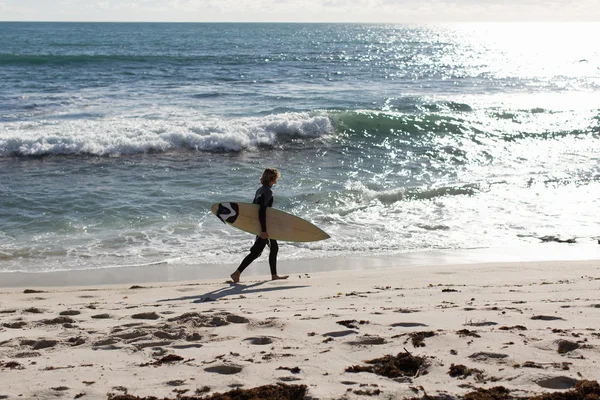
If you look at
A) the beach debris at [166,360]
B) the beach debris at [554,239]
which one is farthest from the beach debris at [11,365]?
the beach debris at [554,239]

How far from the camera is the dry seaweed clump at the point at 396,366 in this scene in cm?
388

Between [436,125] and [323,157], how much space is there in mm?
5468

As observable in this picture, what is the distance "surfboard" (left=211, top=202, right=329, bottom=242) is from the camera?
27.2 feet

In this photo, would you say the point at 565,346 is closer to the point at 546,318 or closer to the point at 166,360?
the point at 546,318

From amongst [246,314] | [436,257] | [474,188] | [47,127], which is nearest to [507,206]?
[474,188]

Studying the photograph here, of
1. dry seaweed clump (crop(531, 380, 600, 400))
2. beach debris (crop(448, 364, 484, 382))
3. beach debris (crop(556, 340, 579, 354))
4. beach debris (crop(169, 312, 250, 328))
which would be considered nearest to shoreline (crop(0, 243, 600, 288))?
beach debris (crop(169, 312, 250, 328))

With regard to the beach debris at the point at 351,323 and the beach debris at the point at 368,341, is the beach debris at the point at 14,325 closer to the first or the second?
the beach debris at the point at 351,323

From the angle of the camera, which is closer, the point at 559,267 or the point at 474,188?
the point at 559,267

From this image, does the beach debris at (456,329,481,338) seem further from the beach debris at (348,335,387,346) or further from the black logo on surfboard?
the black logo on surfboard

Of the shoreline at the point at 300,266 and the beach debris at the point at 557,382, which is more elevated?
the beach debris at the point at 557,382

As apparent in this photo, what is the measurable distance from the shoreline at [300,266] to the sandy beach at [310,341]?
3.95 ft

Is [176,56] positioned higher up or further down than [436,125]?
higher up

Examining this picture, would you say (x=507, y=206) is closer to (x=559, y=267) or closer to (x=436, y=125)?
(x=559, y=267)

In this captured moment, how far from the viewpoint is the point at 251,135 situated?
18.4 metres
